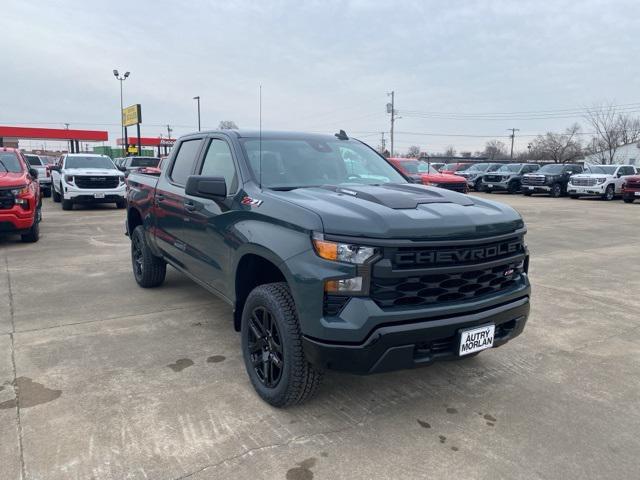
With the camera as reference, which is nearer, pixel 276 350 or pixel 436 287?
pixel 436 287

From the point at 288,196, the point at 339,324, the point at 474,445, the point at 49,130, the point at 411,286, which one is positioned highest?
the point at 49,130


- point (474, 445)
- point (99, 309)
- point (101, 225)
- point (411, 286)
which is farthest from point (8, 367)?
point (101, 225)

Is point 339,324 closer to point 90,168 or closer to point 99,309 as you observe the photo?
point 99,309

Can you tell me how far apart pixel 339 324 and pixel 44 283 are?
5076mm

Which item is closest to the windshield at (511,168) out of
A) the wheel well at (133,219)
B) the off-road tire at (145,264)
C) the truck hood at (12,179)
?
the truck hood at (12,179)

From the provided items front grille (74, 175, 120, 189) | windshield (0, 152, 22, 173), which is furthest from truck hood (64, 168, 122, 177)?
windshield (0, 152, 22, 173)

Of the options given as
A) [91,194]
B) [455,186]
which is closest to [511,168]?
[455,186]

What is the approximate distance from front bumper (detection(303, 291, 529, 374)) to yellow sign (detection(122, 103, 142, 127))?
3706 cm

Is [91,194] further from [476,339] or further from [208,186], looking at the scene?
[476,339]

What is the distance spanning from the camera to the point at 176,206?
4578mm

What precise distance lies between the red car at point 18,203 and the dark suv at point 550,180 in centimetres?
2211

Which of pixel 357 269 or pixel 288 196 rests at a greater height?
pixel 288 196

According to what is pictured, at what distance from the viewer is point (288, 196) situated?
323 cm

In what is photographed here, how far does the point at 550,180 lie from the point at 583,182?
1.68m
